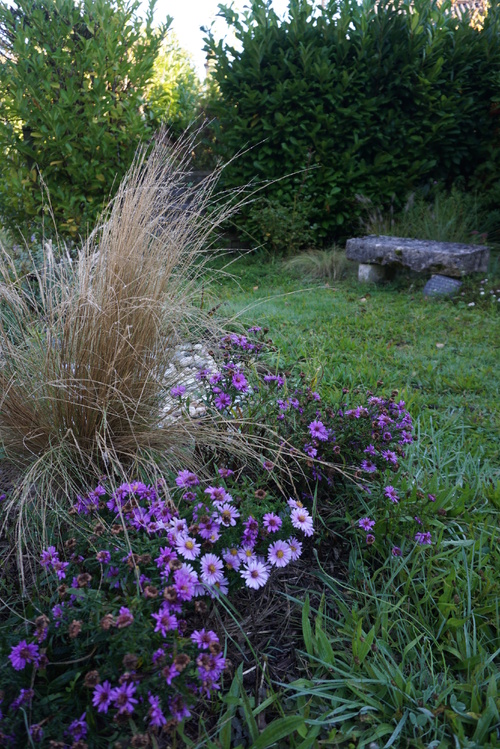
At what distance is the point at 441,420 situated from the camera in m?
2.73

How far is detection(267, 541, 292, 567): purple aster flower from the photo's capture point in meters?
1.42

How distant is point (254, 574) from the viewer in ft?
4.49

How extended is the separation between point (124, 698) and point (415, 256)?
5064 millimetres

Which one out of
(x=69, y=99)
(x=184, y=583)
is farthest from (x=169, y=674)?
(x=69, y=99)

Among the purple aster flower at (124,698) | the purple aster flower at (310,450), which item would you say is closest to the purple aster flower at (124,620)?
the purple aster flower at (124,698)

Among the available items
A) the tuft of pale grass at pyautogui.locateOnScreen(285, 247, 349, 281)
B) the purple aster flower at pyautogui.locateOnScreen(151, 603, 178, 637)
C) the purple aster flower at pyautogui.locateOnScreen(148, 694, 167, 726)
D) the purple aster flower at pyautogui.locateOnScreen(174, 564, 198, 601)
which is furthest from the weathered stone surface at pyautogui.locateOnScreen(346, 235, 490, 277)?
the purple aster flower at pyautogui.locateOnScreen(148, 694, 167, 726)

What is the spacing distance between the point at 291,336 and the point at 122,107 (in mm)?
3321

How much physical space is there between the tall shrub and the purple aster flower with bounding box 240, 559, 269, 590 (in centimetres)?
486

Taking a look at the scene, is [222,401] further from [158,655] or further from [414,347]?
[414,347]

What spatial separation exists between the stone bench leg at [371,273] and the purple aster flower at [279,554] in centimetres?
476

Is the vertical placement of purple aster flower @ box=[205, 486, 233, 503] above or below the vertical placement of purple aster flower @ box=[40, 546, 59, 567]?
above

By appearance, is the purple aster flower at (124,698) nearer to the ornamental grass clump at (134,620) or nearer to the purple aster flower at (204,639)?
the ornamental grass clump at (134,620)

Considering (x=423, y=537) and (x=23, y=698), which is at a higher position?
(x=23, y=698)

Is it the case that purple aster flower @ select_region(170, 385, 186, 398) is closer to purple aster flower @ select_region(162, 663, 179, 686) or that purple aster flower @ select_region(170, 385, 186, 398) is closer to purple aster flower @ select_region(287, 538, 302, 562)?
purple aster flower @ select_region(287, 538, 302, 562)
